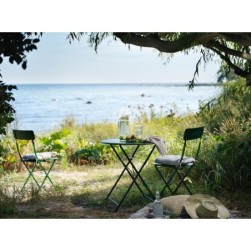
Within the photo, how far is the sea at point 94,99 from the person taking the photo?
20656 millimetres

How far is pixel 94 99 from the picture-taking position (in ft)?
85.7

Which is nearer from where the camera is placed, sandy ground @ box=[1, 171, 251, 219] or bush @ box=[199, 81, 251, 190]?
sandy ground @ box=[1, 171, 251, 219]

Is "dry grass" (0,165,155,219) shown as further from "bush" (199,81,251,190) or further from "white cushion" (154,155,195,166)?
"bush" (199,81,251,190)

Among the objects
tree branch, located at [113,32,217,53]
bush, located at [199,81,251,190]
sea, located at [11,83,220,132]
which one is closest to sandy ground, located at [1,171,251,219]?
bush, located at [199,81,251,190]

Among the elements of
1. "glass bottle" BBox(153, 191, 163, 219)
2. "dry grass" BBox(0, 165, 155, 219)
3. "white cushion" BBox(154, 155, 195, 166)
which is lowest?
"dry grass" BBox(0, 165, 155, 219)

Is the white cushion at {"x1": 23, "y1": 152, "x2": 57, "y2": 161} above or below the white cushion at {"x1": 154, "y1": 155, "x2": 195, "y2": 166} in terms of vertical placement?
below

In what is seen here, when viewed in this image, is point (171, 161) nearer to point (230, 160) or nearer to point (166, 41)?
point (230, 160)

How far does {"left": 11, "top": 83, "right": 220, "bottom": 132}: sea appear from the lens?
813 inches

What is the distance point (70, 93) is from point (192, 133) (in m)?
22.7

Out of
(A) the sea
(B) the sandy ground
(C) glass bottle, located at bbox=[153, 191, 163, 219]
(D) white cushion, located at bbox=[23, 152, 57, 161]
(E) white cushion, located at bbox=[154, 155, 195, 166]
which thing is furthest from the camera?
(A) the sea

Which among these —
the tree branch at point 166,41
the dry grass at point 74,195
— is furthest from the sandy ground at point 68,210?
the tree branch at point 166,41

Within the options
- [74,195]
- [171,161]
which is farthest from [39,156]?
[171,161]
